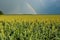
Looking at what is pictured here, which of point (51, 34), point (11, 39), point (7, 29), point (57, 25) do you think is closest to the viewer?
point (11, 39)

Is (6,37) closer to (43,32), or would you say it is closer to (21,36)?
(21,36)

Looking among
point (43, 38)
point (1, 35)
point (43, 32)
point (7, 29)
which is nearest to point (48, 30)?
point (43, 32)

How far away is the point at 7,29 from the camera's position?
1065 centimetres

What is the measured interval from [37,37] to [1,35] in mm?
1260

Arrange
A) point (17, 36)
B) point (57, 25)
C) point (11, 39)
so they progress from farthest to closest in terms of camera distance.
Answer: point (57, 25), point (17, 36), point (11, 39)

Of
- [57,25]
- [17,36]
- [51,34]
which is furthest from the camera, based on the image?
[57,25]

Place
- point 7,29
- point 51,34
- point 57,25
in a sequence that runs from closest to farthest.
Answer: point 51,34 < point 7,29 < point 57,25

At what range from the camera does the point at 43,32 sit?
10086 mm

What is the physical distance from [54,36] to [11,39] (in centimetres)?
227

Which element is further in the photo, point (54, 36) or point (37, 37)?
point (54, 36)

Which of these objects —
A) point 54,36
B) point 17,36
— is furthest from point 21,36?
point 54,36

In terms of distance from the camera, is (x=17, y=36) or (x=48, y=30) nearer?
(x=17, y=36)

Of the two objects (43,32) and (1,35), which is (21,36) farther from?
(43,32)

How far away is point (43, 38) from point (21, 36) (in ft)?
3.29
